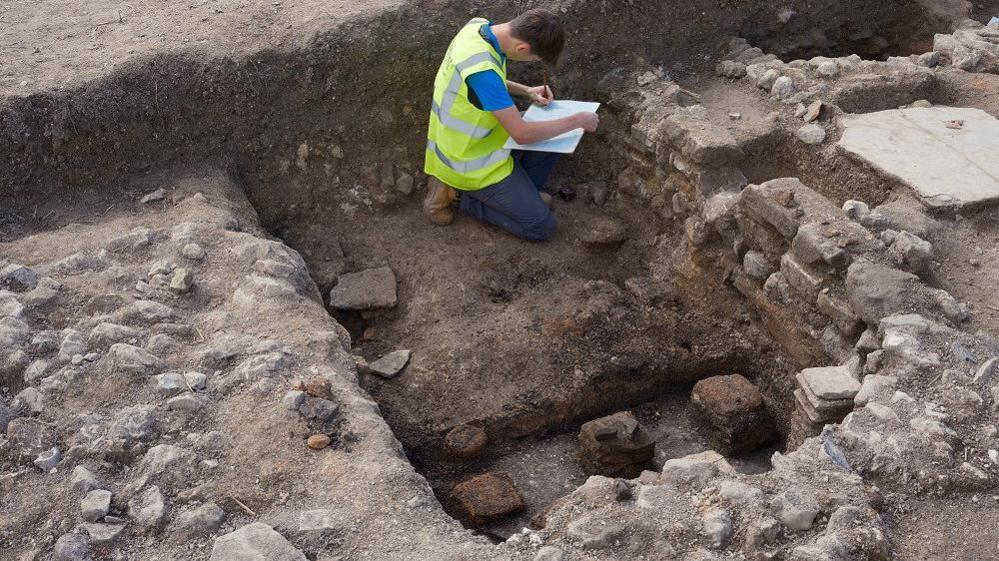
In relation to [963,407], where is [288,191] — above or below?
below

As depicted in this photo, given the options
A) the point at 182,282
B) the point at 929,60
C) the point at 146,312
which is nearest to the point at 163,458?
the point at 146,312

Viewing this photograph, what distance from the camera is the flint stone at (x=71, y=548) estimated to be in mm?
2842

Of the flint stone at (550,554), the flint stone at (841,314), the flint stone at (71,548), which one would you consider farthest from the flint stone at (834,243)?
the flint stone at (71,548)

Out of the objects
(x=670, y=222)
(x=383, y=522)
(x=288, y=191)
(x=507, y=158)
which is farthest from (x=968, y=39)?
(x=383, y=522)

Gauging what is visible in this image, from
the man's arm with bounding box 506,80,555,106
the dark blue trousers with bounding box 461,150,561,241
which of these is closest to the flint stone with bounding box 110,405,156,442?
the dark blue trousers with bounding box 461,150,561,241

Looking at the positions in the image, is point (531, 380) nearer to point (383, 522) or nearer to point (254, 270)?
point (254, 270)

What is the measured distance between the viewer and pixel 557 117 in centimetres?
514

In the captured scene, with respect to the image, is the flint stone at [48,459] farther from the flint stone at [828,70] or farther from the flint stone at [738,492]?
the flint stone at [828,70]

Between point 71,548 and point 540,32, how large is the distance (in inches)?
127

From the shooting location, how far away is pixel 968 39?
580 cm

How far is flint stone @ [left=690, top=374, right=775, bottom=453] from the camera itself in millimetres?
4383

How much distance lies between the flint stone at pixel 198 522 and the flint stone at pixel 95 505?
235 millimetres

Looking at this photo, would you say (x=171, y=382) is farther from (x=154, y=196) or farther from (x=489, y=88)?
(x=489, y=88)

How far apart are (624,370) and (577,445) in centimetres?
47
